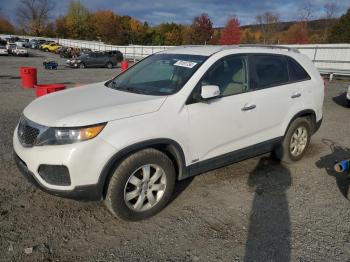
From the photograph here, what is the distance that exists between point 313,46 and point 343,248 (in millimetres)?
20432

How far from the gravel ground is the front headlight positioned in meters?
0.95

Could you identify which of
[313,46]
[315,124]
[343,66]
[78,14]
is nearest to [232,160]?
Result: [315,124]

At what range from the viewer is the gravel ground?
3033 millimetres

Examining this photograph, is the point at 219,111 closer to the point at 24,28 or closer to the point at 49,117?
the point at 49,117

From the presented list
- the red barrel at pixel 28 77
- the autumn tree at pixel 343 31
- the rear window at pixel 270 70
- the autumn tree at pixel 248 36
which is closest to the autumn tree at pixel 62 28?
the autumn tree at pixel 248 36

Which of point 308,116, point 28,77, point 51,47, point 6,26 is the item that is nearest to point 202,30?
point 51,47

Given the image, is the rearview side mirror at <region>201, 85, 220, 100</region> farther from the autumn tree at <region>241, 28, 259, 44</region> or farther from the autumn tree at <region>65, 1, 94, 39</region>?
the autumn tree at <region>65, 1, 94, 39</region>

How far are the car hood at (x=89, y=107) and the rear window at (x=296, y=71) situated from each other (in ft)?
7.80

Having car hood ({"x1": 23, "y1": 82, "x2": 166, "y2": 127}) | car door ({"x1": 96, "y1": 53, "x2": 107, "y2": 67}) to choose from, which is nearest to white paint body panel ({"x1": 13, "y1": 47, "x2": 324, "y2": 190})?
car hood ({"x1": 23, "y1": 82, "x2": 166, "y2": 127})

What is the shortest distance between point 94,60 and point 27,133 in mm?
25918

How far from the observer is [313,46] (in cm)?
2109

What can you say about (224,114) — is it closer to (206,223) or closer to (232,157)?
(232,157)

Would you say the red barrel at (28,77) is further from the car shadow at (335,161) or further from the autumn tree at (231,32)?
the autumn tree at (231,32)

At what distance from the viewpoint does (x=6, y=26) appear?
368 feet
